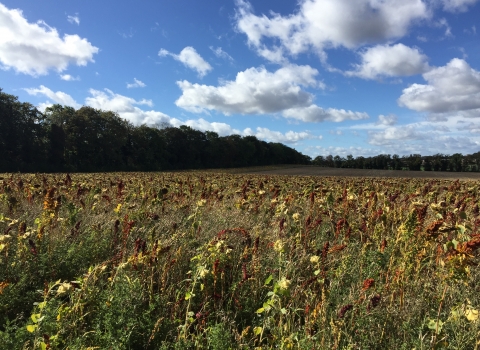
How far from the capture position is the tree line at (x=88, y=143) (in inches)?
1625

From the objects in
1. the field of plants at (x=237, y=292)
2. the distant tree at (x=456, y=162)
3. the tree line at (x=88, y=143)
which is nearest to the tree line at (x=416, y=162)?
the distant tree at (x=456, y=162)

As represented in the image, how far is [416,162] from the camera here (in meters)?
66.9

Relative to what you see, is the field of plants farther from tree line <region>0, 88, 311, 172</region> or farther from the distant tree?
the distant tree

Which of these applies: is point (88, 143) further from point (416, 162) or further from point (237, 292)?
point (416, 162)

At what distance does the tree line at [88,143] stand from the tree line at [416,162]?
30.6 m

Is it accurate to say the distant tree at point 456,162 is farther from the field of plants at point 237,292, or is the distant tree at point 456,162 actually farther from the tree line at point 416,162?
the field of plants at point 237,292

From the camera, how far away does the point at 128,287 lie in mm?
2896

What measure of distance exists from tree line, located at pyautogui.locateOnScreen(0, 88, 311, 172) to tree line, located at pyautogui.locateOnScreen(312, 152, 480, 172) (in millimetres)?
30614

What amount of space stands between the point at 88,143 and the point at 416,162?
196ft

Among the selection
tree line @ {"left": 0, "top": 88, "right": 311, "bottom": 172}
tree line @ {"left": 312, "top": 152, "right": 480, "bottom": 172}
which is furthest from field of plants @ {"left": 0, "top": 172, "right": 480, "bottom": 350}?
tree line @ {"left": 312, "top": 152, "right": 480, "bottom": 172}

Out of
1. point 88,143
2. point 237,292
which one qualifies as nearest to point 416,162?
point 88,143

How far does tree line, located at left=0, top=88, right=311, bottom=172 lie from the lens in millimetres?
41281

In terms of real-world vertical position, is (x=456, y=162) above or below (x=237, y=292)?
above

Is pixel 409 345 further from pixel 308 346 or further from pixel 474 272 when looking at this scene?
pixel 474 272
